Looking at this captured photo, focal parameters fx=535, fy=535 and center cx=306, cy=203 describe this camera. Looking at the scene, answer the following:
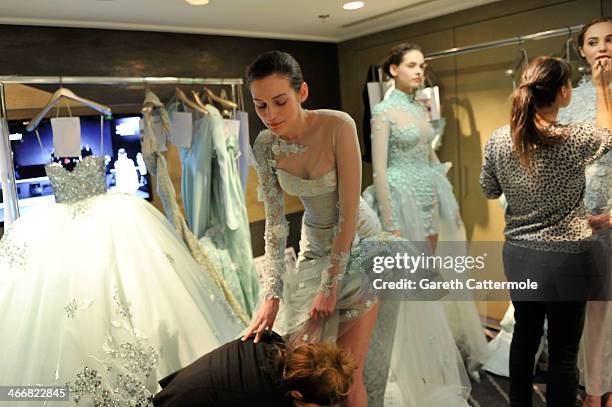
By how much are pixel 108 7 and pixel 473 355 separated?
248 centimetres

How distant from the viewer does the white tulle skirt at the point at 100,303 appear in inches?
68.7

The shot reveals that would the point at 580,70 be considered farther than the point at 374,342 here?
Yes

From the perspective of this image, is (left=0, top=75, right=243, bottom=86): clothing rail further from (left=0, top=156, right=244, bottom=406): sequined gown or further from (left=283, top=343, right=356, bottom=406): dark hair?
(left=283, top=343, right=356, bottom=406): dark hair

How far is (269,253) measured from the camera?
1651 millimetres

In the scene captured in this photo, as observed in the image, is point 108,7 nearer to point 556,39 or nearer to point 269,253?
point 269,253

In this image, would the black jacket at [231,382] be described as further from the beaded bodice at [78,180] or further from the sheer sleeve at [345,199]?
the beaded bodice at [78,180]

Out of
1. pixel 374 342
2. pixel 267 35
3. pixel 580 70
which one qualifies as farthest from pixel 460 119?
pixel 374 342

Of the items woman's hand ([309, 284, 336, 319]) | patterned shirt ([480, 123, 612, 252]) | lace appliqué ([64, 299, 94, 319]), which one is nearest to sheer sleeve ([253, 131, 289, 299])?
woman's hand ([309, 284, 336, 319])

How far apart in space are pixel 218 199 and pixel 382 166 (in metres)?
0.89

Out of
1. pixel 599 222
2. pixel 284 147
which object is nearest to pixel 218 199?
pixel 284 147

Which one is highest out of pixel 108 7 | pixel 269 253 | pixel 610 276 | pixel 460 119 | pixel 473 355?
pixel 108 7

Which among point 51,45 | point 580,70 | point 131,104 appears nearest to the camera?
point 580,70

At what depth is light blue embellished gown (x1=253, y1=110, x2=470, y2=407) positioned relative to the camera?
1.52 m

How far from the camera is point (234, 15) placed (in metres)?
2.81
